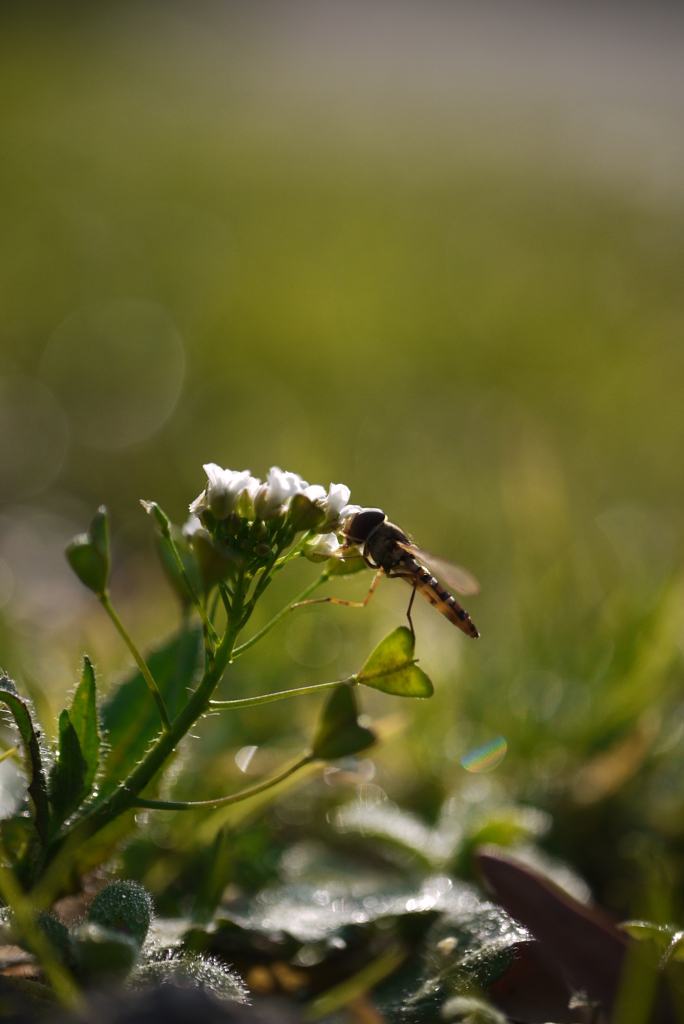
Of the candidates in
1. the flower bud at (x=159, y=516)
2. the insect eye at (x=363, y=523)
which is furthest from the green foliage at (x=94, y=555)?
the insect eye at (x=363, y=523)

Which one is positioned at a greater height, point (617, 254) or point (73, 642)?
point (617, 254)

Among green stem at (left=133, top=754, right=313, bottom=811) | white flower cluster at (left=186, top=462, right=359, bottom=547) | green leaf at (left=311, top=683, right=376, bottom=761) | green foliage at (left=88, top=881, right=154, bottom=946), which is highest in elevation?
white flower cluster at (left=186, top=462, right=359, bottom=547)

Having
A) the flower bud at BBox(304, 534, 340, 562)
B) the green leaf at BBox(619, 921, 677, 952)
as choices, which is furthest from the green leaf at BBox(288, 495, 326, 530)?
the green leaf at BBox(619, 921, 677, 952)

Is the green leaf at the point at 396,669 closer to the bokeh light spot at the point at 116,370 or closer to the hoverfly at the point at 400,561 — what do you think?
the hoverfly at the point at 400,561

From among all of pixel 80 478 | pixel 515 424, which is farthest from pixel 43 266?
pixel 515 424

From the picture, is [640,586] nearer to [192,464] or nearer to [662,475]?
[662,475]

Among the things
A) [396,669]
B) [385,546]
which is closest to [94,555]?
[396,669]

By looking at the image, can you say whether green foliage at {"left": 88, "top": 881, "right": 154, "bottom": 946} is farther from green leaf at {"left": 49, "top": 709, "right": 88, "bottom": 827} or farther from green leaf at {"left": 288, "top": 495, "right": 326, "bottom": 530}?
green leaf at {"left": 288, "top": 495, "right": 326, "bottom": 530}
